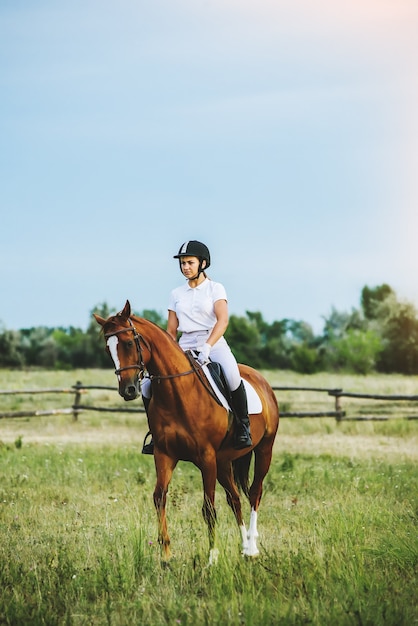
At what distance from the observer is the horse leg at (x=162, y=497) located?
623cm

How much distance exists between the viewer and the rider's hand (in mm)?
6660

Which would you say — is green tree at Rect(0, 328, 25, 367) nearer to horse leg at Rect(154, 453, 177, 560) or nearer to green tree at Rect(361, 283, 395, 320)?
green tree at Rect(361, 283, 395, 320)

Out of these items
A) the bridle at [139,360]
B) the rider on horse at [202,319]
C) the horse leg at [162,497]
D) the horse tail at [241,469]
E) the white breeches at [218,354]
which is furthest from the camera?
the horse tail at [241,469]

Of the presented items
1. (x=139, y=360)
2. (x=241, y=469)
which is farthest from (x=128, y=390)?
(x=241, y=469)

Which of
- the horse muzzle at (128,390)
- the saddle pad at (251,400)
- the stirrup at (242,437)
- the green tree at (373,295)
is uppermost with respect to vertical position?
the green tree at (373,295)

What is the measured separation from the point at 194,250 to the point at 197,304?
1.55ft

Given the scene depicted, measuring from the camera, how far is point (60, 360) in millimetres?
73750

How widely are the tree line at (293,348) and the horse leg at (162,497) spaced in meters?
51.9

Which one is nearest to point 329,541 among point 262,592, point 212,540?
point 212,540

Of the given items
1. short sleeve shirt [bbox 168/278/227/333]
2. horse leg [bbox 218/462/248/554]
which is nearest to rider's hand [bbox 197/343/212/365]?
short sleeve shirt [bbox 168/278/227/333]

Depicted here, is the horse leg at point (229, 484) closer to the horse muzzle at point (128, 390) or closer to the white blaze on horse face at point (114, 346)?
the horse muzzle at point (128, 390)

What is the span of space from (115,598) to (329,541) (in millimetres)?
2044

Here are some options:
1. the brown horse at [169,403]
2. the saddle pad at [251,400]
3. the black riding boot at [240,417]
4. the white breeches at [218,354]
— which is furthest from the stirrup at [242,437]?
the white breeches at [218,354]

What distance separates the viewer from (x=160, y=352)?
21.2ft
